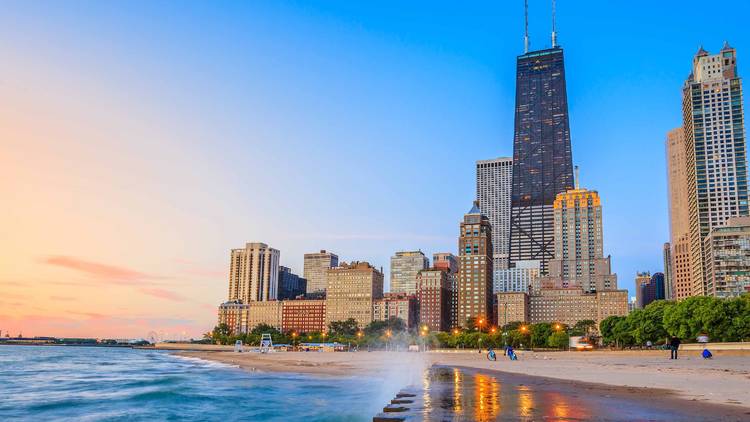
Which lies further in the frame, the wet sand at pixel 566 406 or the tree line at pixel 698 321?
the tree line at pixel 698 321

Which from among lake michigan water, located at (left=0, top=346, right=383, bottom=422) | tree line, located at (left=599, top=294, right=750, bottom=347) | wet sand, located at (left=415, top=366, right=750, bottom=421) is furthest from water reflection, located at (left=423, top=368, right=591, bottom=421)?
tree line, located at (left=599, top=294, right=750, bottom=347)

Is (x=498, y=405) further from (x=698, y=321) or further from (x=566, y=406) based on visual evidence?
(x=698, y=321)

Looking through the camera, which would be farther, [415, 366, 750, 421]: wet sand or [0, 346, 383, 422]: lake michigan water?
[0, 346, 383, 422]: lake michigan water

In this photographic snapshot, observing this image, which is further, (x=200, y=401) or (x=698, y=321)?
(x=698, y=321)

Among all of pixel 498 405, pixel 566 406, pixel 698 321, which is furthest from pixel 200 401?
pixel 698 321

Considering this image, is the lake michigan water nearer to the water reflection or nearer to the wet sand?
the water reflection

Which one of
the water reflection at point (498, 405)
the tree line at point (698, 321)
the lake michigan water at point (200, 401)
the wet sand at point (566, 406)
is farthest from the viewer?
the tree line at point (698, 321)

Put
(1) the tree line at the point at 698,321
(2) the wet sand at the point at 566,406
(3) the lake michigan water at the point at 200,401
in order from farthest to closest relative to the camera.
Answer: (1) the tree line at the point at 698,321
(3) the lake michigan water at the point at 200,401
(2) the wet sand at the point at 566,406

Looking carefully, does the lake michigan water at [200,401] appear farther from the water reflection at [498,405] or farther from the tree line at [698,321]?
the tree line at [698,321]

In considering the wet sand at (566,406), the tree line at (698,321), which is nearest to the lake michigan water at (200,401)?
the wet sand at (566,406)

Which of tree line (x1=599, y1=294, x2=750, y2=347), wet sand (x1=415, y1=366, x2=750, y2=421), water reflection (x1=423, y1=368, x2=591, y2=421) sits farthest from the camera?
tree line (x1=599, y1=294, x2=750, y2=347)

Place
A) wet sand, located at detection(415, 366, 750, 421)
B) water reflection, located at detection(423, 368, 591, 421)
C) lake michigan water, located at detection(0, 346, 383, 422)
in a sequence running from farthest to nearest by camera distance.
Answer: lake michigan water, located at detection(0, 346, 383, 422) → water reflection, located at detection(423, 368, 591, 421) → wet sand, located at detection(415, 366, 750, 421)

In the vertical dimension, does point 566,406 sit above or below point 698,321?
below

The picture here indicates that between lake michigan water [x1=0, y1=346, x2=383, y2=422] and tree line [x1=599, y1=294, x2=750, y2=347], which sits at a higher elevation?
tree line [x1=599, y1=294, x2=750, y2=347]
